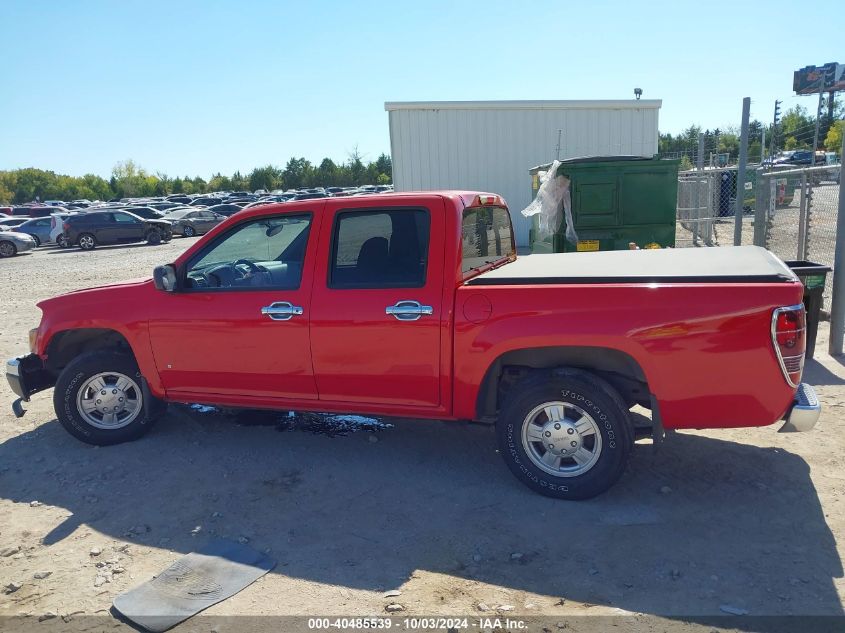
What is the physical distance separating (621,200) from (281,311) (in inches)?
259

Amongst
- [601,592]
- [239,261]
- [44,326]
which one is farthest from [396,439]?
[44,326]

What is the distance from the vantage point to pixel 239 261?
511 cm

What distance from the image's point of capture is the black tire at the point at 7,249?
25.6 m

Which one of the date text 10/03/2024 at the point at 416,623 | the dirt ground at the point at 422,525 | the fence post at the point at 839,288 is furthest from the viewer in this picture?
the fence post at the point at 839,288

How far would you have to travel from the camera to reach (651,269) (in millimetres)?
4180

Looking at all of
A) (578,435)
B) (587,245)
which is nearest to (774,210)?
(587,245)

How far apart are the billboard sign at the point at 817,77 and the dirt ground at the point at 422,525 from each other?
5030 cm

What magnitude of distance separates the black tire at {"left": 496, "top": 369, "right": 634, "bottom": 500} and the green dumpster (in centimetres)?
596

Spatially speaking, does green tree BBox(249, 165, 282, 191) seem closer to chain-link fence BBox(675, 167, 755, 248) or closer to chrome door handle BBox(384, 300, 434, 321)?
chain-link fence BBox(675, 167, 755, 248)

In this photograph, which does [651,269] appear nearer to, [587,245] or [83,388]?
[83,388]

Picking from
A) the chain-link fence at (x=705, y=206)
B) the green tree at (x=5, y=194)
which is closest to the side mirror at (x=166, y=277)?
the chain-link fence at (x=705, y=206)

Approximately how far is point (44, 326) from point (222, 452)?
1.72 m

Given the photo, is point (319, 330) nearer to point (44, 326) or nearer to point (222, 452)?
point (222, 452)

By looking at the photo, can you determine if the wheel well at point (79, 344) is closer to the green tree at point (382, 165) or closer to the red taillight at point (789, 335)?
the red taillight at point (789, 335)
